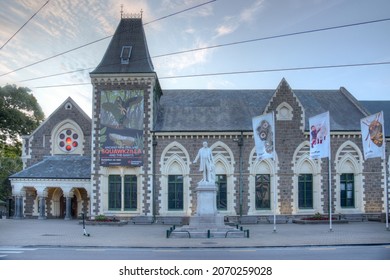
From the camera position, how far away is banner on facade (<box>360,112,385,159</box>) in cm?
2911

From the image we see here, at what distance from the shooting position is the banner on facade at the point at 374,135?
95.5ft

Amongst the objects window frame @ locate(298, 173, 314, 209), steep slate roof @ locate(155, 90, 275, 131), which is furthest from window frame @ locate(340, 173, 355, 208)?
steep slate roof @ locate(155, 90, 275, 131)

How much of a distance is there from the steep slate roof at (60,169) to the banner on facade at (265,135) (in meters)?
16.3

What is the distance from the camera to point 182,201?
3909 cm

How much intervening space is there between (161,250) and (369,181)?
25161 millimetres

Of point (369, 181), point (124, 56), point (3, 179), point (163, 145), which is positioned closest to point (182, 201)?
point (163, 145)

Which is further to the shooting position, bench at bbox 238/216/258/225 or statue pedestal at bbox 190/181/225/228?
bench at bbox 238/216/258/225

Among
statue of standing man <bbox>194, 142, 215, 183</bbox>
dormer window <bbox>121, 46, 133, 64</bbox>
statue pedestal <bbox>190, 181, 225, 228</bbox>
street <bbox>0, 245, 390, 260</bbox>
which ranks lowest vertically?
street <bbox>0, 245, 390, 260</bbox>

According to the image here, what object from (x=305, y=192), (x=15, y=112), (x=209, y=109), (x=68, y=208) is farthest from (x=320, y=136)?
(x=15, y=112)

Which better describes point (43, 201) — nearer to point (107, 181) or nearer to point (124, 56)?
point (107, 181)

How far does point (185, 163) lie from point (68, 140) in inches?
483

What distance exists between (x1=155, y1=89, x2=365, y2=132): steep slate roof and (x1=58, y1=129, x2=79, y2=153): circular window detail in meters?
8.72

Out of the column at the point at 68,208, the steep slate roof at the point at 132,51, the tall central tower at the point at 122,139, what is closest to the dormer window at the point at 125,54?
the steep slate roof at the point at 132,51

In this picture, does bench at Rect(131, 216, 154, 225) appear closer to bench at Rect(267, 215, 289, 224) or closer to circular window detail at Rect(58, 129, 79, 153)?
bench at Rect(267, 215, 289, 224)
